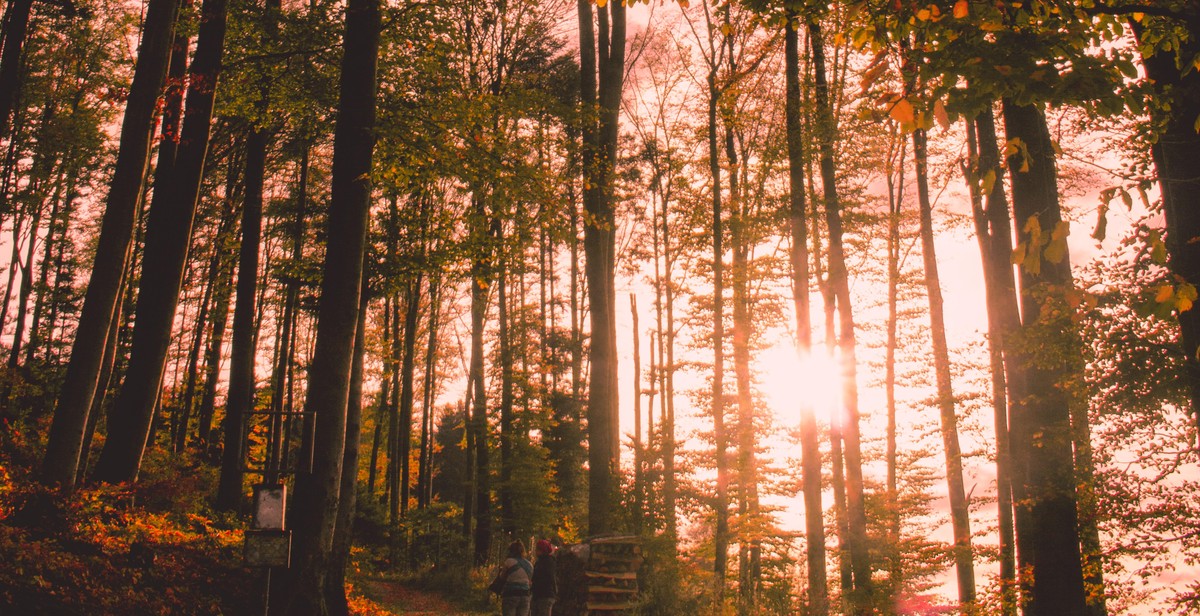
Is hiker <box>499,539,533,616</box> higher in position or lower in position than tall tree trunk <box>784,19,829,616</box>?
lower

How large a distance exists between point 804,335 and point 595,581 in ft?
21.6

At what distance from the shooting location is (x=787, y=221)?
65.7ft

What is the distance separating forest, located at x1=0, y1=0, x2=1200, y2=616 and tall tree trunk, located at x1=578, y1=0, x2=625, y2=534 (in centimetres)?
9

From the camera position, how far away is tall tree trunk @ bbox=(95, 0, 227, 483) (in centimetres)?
898

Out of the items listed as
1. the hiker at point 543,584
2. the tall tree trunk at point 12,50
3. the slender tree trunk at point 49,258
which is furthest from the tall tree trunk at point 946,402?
the slender tree trunk at point 49,258

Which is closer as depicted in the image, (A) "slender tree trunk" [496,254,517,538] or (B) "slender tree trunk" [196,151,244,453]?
(B) "slender tree trunk" [196,151,244,453]

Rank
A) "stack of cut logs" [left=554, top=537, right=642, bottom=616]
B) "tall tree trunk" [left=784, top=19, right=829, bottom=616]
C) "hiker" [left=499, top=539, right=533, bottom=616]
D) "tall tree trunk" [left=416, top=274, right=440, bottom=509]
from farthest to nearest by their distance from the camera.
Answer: "tall tree trunk" [left=416, top=274, right=440, bottom=509], "tall tree trunk" [left=784, top=19, right=829, bottom=616], "stack of cut logs" [left=554, top=537, right=642, bottom=616], "hiker" [left=499, top=539, right=533, bottom=616]

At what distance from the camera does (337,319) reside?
27.5ft

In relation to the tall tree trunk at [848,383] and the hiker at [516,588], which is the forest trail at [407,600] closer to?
the hiker at [516,588]

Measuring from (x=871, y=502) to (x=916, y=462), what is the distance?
8.70 feet

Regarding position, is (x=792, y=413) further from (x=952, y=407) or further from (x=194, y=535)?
(x=194, y=535)

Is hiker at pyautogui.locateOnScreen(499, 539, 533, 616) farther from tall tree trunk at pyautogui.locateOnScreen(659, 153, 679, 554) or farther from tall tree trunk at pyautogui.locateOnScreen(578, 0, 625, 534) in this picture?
tall tree trunk at pyautogui.locateOnScreen(659, 153, 679, 554)

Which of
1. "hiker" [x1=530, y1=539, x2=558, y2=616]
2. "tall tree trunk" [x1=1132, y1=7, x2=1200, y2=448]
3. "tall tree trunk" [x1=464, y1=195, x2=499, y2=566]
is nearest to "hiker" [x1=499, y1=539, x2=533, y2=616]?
"hiker" [x1=530, y1=539, x2=558, y2=616]

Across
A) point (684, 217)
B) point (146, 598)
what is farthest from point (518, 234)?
point (684, 217)
